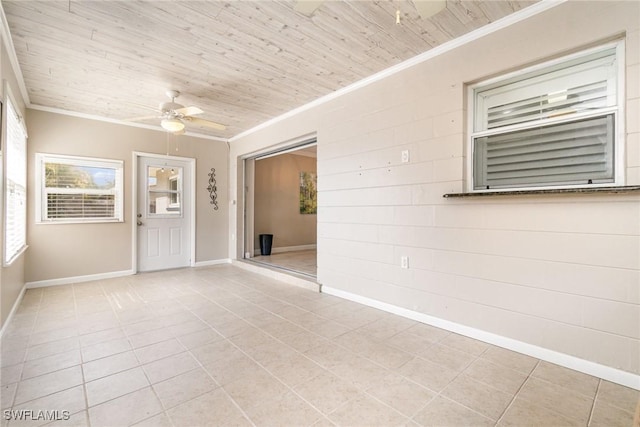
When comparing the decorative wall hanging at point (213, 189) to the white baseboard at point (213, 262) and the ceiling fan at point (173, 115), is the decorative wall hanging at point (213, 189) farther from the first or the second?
the ceiling fan at point (173, 115)

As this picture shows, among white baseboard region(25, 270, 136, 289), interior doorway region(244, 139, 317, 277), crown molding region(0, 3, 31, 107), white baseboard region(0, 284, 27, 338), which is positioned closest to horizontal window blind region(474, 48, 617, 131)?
crown molding region(0, 3, 31, 107)

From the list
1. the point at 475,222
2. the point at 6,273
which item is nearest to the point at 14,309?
the point at 6,273

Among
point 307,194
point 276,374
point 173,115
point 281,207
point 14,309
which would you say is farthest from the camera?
point 307,194

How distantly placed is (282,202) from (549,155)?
6.01 meters

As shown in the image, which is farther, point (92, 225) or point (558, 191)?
point (92, 225)

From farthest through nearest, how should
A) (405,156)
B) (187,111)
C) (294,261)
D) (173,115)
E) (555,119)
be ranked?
1. (294,261)
2. (173,115)
3. (187,111)
4. (405,156)
5. (555,119)

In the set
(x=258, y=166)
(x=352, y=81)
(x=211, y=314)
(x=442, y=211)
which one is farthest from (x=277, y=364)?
(x=258, y=166)

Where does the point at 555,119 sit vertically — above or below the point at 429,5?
below

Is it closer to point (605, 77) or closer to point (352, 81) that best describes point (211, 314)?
point (352, 81)

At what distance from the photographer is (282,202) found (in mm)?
7641

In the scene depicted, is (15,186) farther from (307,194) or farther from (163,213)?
(307,194)

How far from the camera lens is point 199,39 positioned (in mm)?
2691

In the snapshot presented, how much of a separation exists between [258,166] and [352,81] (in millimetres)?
4103

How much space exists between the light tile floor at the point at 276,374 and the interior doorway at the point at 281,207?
3.26m
